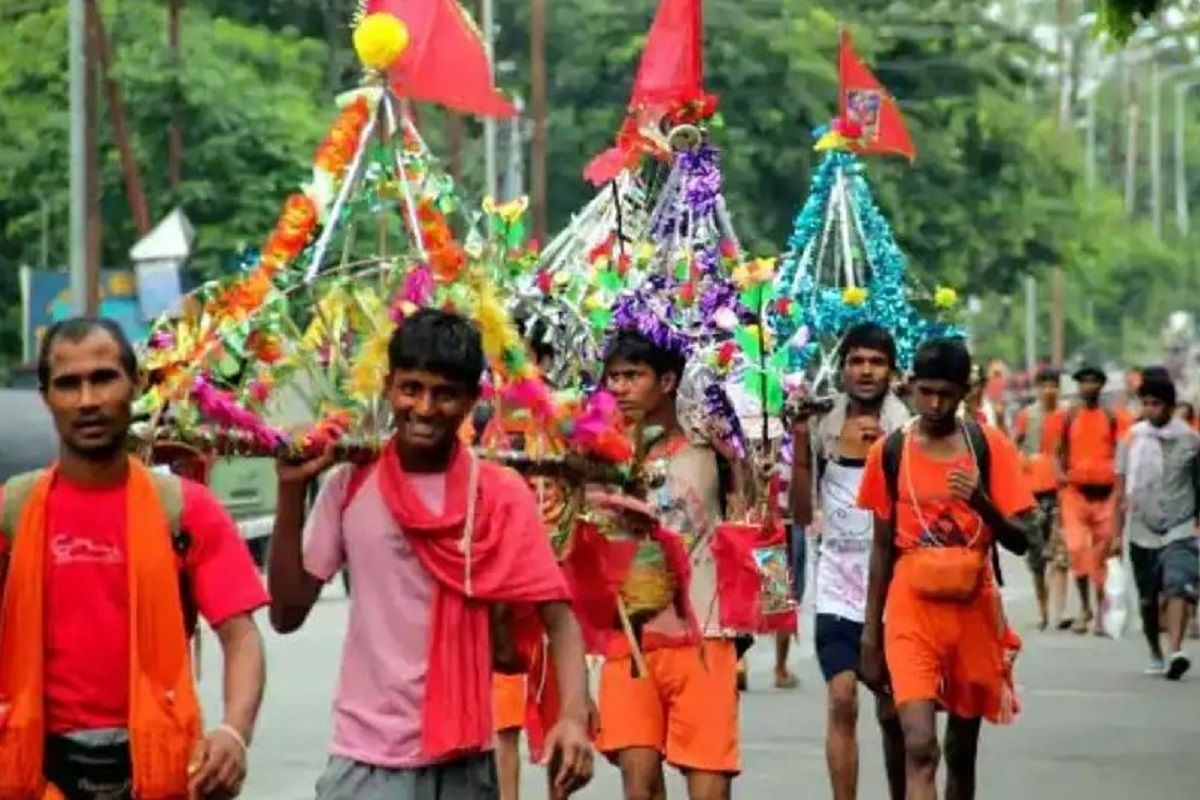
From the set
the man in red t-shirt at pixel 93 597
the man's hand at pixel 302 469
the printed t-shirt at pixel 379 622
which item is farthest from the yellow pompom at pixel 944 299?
the man in red t-shirt at pixel 93 597

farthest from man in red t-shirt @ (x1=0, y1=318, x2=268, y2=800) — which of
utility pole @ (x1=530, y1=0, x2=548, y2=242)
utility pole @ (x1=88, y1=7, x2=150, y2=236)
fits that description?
utility pole @ (x1=530, y1=0, x2=548, y2=242)

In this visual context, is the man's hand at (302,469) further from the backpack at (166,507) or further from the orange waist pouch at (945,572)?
the orange waist pouch at (945,572)

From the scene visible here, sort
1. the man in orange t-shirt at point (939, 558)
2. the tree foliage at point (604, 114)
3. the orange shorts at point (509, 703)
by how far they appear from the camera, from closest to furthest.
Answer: the man in orange t-shirt at point (939, 558) → the orange shorts at point (509, 703) → the tree foliage at point (604, 114)

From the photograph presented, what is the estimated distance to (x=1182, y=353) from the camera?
8831 cm

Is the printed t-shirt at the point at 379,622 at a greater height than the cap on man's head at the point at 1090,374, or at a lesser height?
lesser

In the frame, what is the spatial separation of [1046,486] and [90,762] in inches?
713

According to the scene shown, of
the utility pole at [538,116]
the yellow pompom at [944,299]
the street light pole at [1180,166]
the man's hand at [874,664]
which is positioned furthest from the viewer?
the street light pole at [1180,166]

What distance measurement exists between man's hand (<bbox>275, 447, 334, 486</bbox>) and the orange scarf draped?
0.54 m

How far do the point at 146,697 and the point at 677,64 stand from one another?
8721 millimetres

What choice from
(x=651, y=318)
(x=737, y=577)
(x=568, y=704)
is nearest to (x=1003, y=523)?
(x=737, y=577)

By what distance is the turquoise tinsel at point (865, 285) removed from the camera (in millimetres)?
14977

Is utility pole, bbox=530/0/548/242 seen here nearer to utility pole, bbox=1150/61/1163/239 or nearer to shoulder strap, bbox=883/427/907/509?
shoulder strap, bbox=883/427/907/509

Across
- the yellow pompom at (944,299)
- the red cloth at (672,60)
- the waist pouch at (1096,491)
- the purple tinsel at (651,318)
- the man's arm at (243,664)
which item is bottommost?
the man's arm at (243,664)

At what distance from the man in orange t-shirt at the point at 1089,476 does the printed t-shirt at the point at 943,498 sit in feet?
37.8
